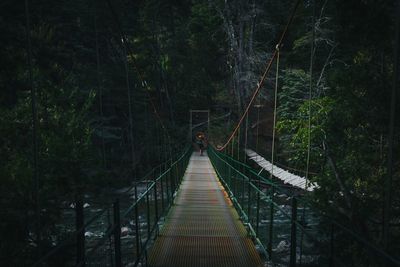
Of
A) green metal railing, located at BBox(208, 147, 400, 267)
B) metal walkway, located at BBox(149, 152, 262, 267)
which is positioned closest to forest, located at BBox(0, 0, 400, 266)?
green metal railing, located at BBox(208, 147, 400, 267)

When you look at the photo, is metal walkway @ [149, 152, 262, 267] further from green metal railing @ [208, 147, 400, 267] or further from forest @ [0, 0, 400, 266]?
forest @ [0, 0, 400, 266]

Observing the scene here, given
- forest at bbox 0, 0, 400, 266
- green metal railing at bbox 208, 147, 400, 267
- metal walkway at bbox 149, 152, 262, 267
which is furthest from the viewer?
forest at bbox 0, 0, 400, 266

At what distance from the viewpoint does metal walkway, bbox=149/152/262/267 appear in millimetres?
3648

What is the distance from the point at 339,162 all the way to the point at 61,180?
483 cm

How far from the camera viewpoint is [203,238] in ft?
14.4

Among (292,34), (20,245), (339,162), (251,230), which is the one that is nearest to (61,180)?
(20,245)

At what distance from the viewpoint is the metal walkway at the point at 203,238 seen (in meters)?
3.65

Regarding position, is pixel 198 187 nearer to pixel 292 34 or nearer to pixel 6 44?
pixel 6 44

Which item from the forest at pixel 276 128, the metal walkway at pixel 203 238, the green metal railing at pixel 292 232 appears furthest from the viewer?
the forest at pixel 276 128

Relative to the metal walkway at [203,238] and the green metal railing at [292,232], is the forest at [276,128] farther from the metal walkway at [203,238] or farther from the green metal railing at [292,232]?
the metal walkway at [203,238]

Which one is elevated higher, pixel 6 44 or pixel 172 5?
pixel 172 5

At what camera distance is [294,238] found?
2955 millimetres

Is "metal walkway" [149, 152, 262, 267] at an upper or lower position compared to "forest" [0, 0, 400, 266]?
lower

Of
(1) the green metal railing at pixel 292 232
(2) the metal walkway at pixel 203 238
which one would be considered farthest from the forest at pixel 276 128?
(2) the metal walkway at pixel 203 238
